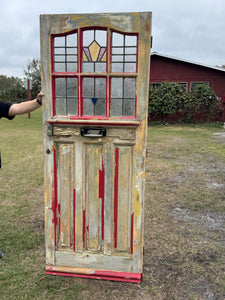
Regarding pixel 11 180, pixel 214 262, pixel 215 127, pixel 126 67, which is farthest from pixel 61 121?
pixel 215 127

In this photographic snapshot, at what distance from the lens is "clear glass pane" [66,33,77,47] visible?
2.17 m

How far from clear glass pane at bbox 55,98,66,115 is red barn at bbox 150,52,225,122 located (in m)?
14.4

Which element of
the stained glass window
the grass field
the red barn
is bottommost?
the grass field

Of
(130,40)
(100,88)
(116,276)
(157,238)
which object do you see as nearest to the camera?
(130,40)

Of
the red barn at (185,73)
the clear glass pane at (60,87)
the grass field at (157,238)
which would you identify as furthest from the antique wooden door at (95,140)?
the red barn at (185,73)

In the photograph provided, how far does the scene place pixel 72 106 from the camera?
2.29m

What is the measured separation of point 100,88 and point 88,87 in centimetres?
10

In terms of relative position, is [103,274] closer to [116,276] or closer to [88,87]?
[116,276]

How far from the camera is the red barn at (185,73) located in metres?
15.7

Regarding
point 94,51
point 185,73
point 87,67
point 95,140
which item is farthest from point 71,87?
point 185,73

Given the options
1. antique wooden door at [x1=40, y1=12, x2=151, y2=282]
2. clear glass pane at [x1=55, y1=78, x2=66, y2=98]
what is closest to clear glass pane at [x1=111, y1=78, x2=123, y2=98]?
antique wooden door at [x1=40, y1=12, x2=151, y2=282]

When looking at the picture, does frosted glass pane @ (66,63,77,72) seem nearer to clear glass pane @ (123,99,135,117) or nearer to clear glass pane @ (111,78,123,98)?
clear glass pane @ (111,78,123,98)

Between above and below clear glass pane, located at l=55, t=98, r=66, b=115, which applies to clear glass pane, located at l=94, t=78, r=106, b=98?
above

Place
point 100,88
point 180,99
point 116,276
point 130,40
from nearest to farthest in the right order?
point 130,40, point 100,88, point 116,276, point 180,99
